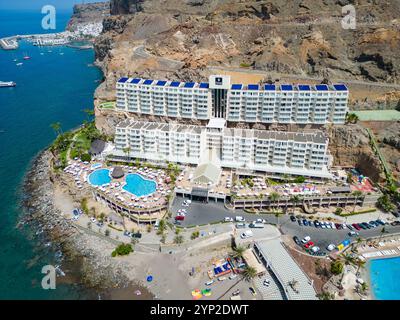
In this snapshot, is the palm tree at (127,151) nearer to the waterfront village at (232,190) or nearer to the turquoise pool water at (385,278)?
the waterfront village at (232,190)

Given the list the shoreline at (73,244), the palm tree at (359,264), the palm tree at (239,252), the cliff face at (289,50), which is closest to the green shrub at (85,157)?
the shoreline at (73,244)

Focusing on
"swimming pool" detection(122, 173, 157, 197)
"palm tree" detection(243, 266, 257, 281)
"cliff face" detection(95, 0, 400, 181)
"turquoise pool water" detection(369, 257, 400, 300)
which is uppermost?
"cliff face" detection(95, 0, 400, 181)

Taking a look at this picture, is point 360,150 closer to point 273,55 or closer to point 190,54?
point 273,55

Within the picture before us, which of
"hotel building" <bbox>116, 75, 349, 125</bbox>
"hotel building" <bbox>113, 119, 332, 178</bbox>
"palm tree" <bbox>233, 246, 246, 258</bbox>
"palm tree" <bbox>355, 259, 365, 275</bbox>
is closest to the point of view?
"palm tree" <bbox>355, 259, 365, 275</bbox>

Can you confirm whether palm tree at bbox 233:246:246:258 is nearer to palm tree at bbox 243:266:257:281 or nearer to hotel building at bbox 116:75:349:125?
palm tree at bbox 243:266:257:281

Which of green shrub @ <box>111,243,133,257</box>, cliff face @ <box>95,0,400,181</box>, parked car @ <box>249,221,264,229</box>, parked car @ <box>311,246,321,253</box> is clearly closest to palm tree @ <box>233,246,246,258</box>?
parked car @ <box>249,221,264,229</box>

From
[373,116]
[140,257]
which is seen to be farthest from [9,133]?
[373,116]
